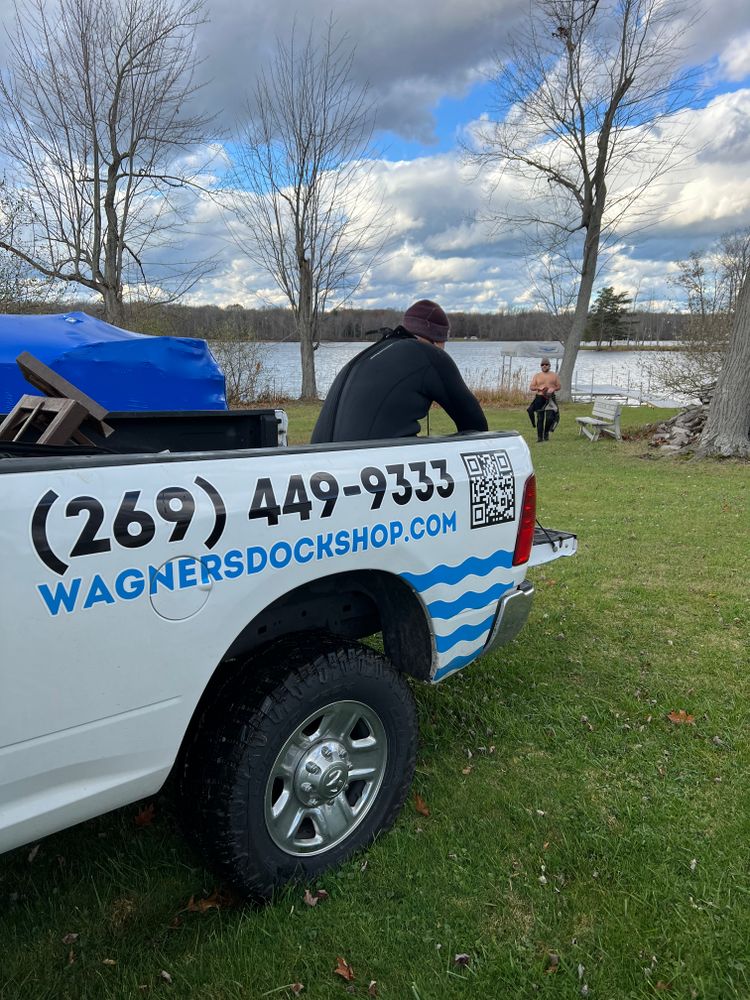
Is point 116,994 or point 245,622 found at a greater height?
point 245,622

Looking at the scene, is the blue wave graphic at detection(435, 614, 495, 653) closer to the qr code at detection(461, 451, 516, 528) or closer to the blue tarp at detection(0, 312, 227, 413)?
the qr code at detection(461, 451, 516, 528)

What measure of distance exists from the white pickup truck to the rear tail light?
12mm

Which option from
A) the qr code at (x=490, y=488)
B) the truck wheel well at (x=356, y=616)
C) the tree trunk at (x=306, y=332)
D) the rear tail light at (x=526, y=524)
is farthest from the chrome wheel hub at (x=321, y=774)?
the tree trunk at (x=306, y=332)

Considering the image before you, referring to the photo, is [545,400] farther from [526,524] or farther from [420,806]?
[420,806]

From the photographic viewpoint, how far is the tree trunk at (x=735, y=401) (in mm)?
11797

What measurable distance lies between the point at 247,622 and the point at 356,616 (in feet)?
2.82

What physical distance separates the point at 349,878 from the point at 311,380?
85.4 feet

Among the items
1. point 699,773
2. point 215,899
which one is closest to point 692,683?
point 699,773

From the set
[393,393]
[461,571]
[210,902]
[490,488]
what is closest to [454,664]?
[461,571]

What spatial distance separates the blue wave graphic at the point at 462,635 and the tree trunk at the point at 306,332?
24632 mm

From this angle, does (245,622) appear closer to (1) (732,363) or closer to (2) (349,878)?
(2) (349,878)

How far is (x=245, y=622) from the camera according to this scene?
207 centimetres

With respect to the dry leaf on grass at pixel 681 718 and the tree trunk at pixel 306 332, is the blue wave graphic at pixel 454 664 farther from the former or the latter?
the tree trunk at pixel 306 332

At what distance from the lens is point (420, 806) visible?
2.89 m
